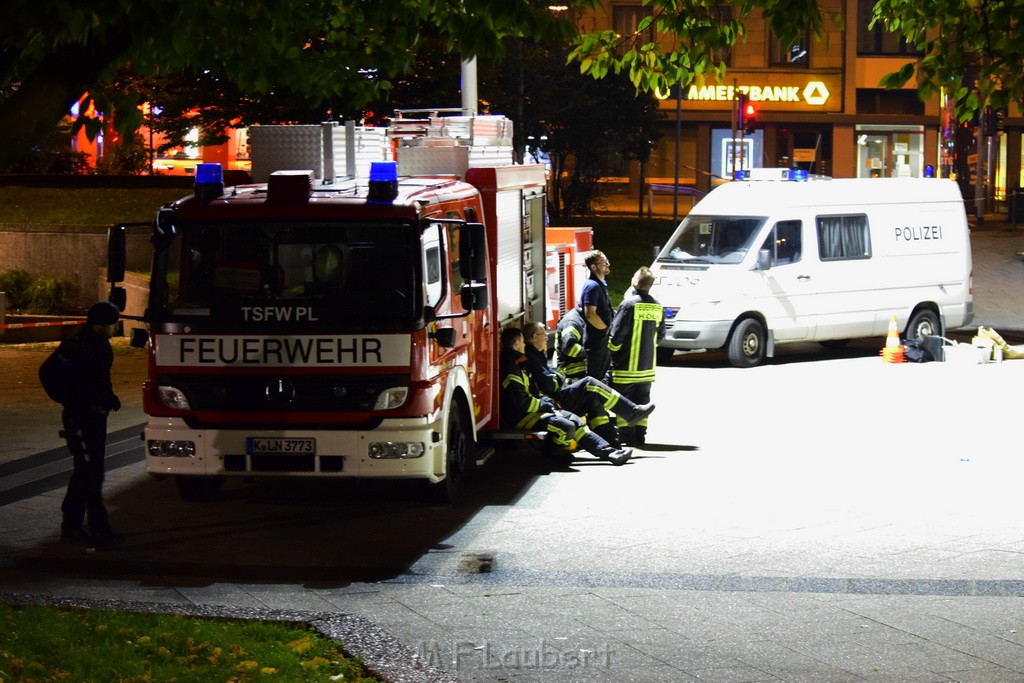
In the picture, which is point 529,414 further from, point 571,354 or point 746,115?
point 746,115

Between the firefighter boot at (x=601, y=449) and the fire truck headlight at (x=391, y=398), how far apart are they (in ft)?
9.27

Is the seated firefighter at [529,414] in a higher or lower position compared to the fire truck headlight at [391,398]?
lower

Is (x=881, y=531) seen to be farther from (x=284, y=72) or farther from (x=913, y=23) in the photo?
(x=284, y=72)

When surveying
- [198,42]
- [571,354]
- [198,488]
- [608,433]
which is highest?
[198,42]

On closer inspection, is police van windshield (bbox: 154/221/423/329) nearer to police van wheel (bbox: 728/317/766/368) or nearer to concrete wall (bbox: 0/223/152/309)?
police van wheel (bbox: 728/317/766/368)

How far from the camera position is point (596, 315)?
13.7 meters

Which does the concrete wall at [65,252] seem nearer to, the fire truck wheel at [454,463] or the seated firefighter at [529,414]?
the seated firefighter at [529,414]

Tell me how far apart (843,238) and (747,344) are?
2.08 m

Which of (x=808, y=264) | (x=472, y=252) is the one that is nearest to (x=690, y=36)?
(x=472, y=252)

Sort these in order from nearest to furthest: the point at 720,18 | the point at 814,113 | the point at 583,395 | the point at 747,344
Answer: the point at 583,395 → the point at 720,18 → the point at 747,344 → the point at 814,113

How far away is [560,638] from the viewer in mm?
7441

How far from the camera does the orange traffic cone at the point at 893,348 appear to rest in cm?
1972

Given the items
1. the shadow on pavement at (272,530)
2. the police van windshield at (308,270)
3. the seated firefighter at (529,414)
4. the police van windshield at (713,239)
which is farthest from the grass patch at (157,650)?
the police van windshield at (713,239)

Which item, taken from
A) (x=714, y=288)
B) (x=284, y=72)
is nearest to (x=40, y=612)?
(x=284, y=72)
